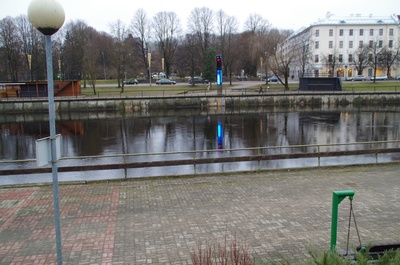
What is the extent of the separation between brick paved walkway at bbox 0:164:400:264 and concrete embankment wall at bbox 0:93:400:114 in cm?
4372

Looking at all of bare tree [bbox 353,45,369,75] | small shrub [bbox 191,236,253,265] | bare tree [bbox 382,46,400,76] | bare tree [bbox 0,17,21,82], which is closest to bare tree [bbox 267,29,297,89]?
bare tree [bbox 353,45,369,75]

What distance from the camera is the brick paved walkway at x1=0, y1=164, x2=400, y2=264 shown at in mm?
8266

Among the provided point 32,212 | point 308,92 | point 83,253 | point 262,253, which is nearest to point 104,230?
point 83,253

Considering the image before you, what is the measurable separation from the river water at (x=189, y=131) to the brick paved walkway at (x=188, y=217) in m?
5.52

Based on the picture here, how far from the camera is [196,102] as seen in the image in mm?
58000

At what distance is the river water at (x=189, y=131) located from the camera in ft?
77.4

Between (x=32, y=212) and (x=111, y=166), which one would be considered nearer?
(x=32, y=212)

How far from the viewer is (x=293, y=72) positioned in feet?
360

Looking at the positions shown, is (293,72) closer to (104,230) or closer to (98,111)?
(98,111)

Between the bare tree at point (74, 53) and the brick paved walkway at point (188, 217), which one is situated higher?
the bare tree at point (74, 53)

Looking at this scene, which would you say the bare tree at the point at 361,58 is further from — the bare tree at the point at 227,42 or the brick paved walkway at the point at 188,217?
the brick paved walkway at the point at 188,217

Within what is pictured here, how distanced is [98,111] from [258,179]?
4509cm

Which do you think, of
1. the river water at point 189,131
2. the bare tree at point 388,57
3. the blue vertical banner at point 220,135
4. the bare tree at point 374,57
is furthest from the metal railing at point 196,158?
the bare tree at point 388,57

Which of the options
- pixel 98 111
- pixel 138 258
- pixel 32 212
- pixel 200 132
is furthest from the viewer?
Answer: pixel 98 111
